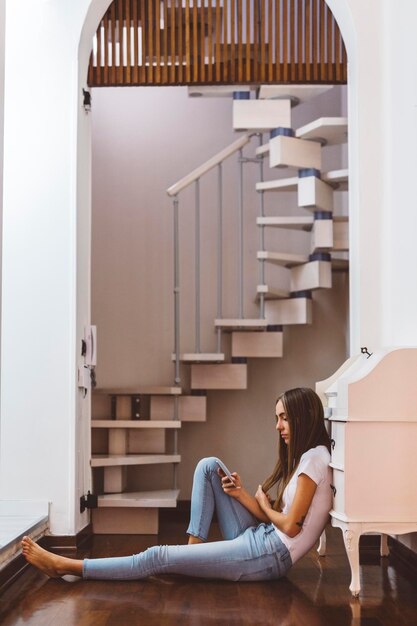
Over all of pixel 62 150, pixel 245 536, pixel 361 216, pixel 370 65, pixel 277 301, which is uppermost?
pixel 370 65

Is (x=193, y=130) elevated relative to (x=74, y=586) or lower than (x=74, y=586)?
elevated

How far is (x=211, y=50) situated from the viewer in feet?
17.3

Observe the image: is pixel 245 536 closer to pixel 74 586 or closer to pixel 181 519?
pixel 74 586

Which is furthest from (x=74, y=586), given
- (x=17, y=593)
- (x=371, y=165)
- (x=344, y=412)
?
(x=371, y=165)

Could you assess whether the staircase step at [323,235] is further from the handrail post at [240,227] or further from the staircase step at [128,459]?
the staircase step at [128,459]

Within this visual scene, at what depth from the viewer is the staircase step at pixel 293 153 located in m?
5.96

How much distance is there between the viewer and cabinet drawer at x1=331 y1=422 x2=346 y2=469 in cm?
374

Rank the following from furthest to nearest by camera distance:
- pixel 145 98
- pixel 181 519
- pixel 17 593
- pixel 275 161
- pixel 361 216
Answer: pixel 145 98 < pixel 181 519 < pixel 275 161 < pixel 361 216 < pixel 17 593

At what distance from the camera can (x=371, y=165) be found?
495 centimetres

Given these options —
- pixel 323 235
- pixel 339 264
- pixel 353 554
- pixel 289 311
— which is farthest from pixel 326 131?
pixel 353 554

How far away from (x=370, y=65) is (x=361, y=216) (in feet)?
2.80

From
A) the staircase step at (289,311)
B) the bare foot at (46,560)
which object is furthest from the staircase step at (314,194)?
the bare foot at (46,560)

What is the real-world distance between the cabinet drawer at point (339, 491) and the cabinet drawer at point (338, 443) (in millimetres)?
41

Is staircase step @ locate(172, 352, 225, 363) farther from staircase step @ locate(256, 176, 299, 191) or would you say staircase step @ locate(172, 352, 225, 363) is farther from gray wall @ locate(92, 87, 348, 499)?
staircase step @ locate(256, 176, 299, 191)
